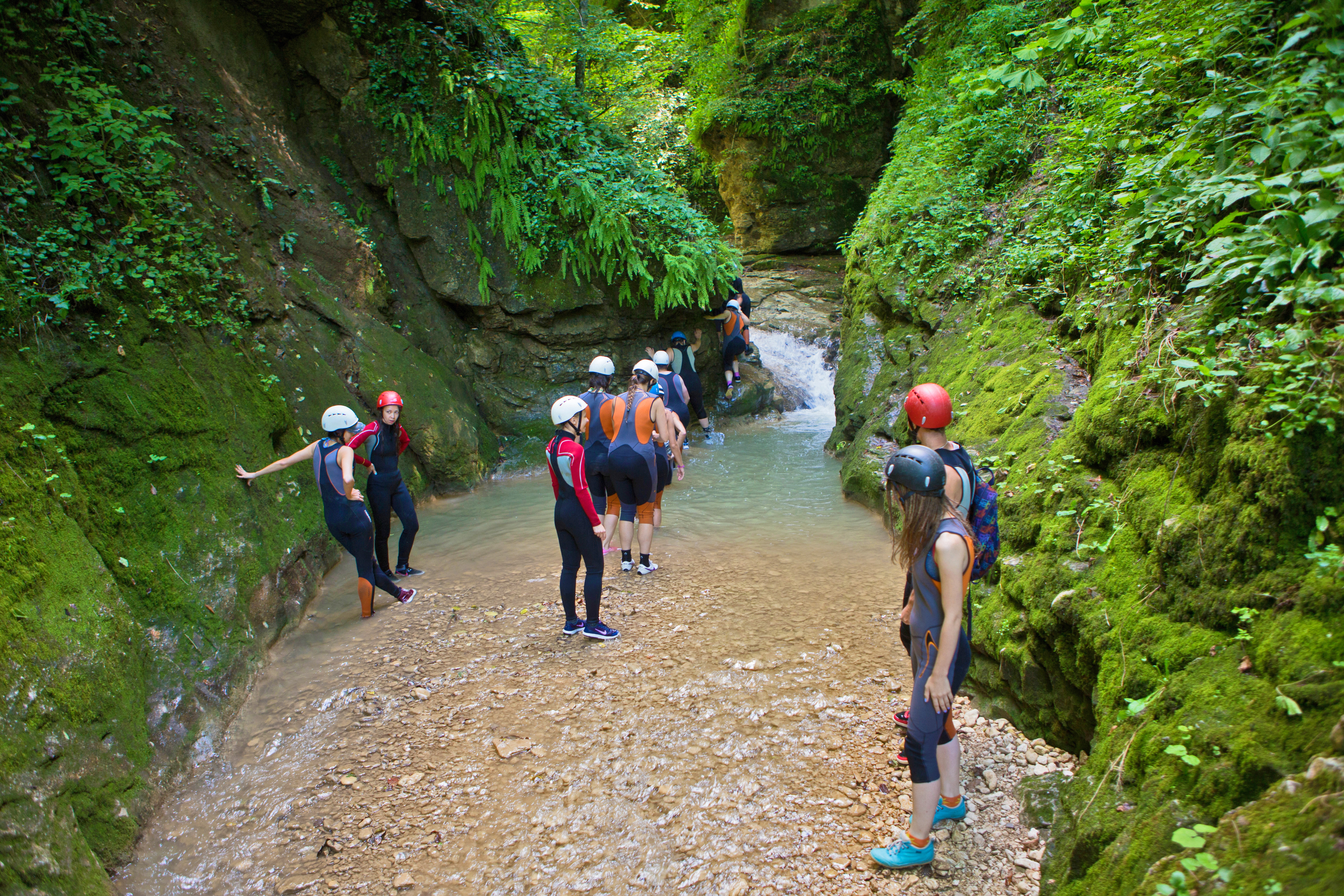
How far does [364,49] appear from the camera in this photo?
11664mm

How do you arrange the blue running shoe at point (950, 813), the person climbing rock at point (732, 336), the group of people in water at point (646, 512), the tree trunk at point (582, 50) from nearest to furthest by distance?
1. the group of people in water at point (646, 512)
2. the blue running shoe at point (950, 813)
3. the tree trunk at point (582, 50)
4. the person climbing rock at point (732, 336)

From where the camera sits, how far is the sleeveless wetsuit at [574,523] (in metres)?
5.57

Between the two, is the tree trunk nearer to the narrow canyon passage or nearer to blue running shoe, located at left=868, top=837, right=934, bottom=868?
the narrow canyon passage

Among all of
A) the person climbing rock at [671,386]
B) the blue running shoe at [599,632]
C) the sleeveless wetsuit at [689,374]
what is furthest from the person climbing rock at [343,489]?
the sleeveless wetsuit at [689,374]

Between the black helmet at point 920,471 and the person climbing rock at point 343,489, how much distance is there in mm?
4824

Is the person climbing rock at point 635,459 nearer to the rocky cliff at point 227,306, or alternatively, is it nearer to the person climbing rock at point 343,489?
the person climbing rock at point 343,489

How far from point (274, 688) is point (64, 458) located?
2154mm

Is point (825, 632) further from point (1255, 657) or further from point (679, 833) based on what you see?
point (1255, 657)

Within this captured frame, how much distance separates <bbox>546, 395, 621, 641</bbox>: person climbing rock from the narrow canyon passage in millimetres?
200

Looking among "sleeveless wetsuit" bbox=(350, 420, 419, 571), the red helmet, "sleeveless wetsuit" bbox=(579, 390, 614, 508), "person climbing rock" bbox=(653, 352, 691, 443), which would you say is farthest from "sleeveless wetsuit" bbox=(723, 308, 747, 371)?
the red helmet

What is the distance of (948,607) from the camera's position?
308 centimetres

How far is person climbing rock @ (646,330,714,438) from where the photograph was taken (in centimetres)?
1281

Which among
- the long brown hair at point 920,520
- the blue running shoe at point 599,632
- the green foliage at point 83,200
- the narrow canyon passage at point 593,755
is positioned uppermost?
the green foliage at point 83,200

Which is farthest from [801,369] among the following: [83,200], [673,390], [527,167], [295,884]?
[295,884]
